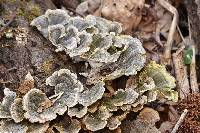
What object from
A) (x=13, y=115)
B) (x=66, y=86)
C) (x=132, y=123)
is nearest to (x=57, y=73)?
(x=66, y=86)

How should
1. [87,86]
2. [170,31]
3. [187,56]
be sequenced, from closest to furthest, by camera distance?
1. [87,86]
2. [187,56]
3. [170,31]

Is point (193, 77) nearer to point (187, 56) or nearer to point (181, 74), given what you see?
point (181, 74)

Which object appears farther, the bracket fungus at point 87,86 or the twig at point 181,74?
the twig at point 181,74

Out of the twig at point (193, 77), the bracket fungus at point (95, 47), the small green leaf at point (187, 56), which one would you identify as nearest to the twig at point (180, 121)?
the twig at point (193, 77)

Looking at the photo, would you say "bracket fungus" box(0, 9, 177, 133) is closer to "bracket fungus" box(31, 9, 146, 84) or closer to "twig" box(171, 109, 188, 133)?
"bracket fungus" box(31, 9, 146, 84)

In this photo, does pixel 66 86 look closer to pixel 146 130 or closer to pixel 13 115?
pixel 13 115

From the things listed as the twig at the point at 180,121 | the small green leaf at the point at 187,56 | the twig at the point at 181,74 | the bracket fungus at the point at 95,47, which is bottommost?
the twig at the point at 180,121

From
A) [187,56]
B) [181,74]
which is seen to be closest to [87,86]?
[181,74]

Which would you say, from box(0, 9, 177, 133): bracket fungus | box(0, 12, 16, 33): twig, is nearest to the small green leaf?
box(0, 9, 177, 133): bracket fungus

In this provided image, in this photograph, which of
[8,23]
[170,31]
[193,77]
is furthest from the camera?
[170,31]

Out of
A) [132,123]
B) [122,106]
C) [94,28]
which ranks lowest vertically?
[132,123]

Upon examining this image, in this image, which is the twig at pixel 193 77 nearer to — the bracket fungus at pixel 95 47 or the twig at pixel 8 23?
the bracket fungus at pixel 95 47
